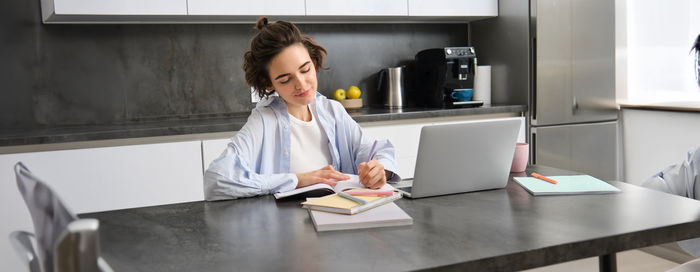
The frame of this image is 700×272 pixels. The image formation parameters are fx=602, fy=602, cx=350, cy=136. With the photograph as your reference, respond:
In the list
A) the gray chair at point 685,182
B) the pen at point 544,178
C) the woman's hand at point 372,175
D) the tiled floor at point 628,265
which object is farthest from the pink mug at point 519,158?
the tiled floor at point 628,265

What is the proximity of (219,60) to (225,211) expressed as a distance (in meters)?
2.07

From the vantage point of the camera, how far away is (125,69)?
317 cm

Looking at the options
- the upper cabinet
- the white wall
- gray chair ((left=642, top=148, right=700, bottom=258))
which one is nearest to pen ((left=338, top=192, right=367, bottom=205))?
gray chair ((left=642, top=148, right=700, bottom=258))

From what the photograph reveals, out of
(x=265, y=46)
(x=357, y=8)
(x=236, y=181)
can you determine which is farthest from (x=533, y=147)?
(x=236, y=181)

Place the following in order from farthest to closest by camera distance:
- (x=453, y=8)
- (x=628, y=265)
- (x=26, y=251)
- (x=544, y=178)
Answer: (x=453, y=8) → (x=628, y=265) → (x=544, y=178) → (x=26, y=251)

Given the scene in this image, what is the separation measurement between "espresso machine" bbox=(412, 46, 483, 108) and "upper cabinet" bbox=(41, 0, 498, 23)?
0.77 ft

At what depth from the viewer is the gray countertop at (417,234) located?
102 cm

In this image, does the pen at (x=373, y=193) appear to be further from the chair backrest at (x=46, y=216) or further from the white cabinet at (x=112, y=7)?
the white cabinet at (x=112, y=7)

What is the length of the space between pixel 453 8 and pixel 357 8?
1.95ft

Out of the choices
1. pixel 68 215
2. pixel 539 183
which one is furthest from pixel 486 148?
pixel 68 215

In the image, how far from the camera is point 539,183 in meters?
1.58

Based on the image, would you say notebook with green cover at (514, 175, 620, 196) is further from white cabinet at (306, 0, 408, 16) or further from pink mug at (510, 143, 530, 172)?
white cabinet at (306, 0, 408, 16)

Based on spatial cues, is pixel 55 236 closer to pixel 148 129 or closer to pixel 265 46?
pixel 265 46

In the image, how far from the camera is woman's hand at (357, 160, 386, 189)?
1559 millimetres
